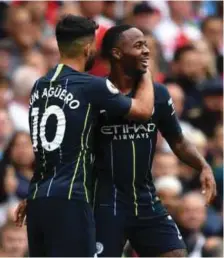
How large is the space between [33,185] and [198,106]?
19.0ft

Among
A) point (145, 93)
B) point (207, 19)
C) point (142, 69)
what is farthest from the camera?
point (207, 19)

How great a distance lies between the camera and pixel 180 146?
25.8ft

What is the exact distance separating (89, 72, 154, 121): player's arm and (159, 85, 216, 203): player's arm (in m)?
0.37

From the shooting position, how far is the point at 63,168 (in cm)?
715

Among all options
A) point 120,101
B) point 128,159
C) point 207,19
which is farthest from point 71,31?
point 207,19

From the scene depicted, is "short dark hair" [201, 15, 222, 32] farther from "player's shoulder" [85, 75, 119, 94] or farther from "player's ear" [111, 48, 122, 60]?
"player's shoulder" [85, 75, 119, 94]

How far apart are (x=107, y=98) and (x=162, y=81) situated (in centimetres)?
547

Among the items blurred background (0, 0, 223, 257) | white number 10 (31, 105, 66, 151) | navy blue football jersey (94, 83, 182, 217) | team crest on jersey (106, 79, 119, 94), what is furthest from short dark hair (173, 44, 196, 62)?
white number 10 (31, 105, 66, 151)

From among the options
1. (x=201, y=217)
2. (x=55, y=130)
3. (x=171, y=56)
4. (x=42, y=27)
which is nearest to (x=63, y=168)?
(x=55, y=130)

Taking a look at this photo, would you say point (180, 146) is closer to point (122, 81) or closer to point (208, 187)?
point (208, 187)

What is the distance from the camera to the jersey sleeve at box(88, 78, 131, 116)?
7.19m

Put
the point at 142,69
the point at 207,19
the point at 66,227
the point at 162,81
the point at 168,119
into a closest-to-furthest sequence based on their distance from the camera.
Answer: the point at 66,227 → the point at 142,69 → the point at 168,119 → the point at 162,81 → the point at 207,19

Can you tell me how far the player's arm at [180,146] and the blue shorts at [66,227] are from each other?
94cm

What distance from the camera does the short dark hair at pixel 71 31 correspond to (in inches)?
285
